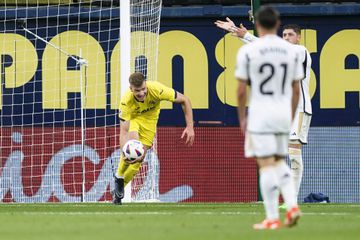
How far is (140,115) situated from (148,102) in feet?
1.11

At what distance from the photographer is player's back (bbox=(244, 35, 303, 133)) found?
33.0 ft

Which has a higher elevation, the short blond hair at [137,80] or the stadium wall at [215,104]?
the short blond hair at [137,80]

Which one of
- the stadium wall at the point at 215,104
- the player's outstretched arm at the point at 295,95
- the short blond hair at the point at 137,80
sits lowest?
the stadium wall at the point at 215,104

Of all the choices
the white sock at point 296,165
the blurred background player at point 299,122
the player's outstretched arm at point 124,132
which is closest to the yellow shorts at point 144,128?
the player's outstretched arm at point 124,132

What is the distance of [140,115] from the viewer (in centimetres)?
1594

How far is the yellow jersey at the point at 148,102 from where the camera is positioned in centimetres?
1540

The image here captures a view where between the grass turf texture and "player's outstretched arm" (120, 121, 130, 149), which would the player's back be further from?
"player's outstretched arm" (120, 121, 130, 149)

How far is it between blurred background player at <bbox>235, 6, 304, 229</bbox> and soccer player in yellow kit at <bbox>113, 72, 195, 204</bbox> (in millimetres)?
4943

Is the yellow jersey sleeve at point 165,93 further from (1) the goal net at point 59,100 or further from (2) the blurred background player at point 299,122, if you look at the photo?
(1) the goal net at point 59,100

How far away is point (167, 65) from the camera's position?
22500 mm

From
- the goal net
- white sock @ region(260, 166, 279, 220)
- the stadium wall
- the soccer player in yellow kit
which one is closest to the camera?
white sock @ region(260, 166, 279, 220)

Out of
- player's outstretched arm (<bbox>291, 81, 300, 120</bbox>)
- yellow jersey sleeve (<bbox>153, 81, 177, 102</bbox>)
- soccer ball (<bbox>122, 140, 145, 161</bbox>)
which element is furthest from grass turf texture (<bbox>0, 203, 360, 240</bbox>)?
yellow jersey sleeve (<bbox>153, 81, 177, 102</bbox>)

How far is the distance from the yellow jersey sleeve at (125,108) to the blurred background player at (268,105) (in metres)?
5.49

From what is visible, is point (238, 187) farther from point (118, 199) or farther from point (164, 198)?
→ point (118, 199)
